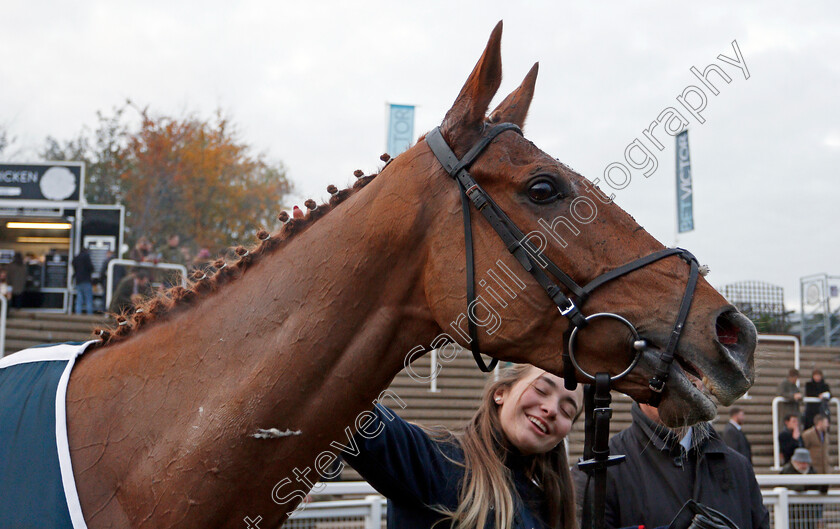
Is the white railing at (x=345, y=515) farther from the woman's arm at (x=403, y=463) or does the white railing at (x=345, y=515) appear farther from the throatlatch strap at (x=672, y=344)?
the throatlatch strap at (x=672, y=344)

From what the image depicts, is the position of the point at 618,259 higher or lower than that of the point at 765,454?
higher

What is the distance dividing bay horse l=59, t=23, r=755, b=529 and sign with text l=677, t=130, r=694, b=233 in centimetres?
1704

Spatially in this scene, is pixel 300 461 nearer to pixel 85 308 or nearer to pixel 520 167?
pixel 520 167

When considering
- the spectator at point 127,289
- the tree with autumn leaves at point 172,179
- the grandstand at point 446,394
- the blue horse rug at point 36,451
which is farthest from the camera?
the tree with autumn leaves at point 172,179

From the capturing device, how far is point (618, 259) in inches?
94.9

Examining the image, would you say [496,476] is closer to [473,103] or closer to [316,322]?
[316,322]

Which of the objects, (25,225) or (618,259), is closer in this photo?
(618,259)

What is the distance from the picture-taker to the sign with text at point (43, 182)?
54.6 ft

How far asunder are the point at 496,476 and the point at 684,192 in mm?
17204

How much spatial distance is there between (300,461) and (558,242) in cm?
114

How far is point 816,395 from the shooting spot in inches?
518

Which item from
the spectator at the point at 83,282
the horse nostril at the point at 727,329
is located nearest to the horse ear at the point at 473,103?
the horse nostril at the point at 727,329

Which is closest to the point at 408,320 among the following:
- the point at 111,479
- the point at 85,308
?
the point at 111,479

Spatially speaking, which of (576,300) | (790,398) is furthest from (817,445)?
(576,300)
